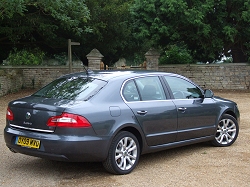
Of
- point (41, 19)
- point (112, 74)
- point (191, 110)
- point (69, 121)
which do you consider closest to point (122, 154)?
point (69, 121)

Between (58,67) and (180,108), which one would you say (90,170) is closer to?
(180,108)

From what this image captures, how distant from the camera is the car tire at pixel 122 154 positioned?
17.3 feet

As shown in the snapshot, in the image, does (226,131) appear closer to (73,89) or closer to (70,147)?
(73,89)

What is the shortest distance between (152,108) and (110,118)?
35.0 inches

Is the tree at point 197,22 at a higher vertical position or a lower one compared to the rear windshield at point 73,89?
higher

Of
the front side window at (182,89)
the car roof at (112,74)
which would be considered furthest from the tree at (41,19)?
the front side window at (182,89)

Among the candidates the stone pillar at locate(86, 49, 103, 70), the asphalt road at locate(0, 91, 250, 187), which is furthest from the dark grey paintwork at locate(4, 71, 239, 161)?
the stone pillar at locate(86, 49, 103, 70)

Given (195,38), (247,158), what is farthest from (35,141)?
(195,38)

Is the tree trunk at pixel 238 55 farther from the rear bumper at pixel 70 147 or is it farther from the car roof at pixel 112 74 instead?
the rear bumper at pixel 70 147

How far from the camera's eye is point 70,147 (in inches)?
194

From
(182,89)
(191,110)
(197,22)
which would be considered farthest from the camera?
(197,22)

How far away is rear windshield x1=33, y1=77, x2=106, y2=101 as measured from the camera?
549 cm

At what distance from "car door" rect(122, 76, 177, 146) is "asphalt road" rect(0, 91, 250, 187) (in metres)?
0.49

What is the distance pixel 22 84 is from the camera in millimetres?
21109
